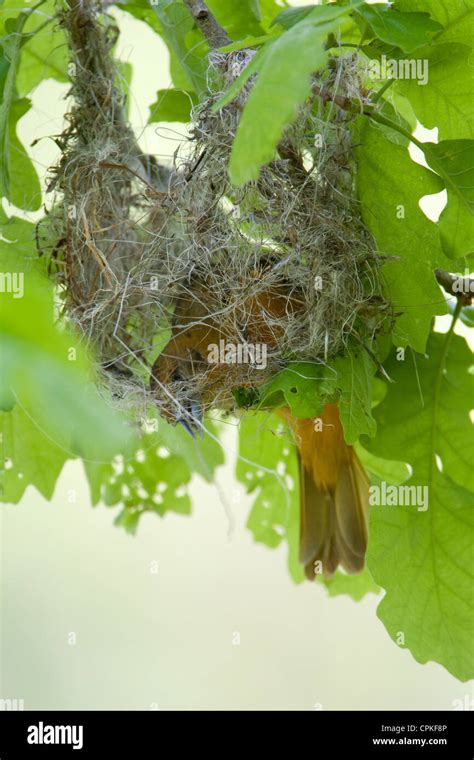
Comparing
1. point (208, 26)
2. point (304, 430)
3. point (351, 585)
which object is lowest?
point (351, 585)

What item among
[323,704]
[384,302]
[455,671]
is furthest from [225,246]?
[323,704]

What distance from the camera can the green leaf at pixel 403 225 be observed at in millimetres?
1156

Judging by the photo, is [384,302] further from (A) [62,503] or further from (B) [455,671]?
(A) [62,503]

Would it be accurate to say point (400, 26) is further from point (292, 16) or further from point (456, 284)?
point (456, 284)

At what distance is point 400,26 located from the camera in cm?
106

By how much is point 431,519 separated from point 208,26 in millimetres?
751

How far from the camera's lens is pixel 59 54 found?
1.58 m

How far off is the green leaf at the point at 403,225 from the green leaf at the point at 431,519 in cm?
20

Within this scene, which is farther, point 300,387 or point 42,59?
point 42,59

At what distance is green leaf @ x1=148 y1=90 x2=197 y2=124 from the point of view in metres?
1.43

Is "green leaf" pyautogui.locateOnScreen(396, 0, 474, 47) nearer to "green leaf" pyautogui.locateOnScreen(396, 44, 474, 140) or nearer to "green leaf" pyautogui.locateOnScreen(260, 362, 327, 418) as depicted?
"green leaf" pyautogui.locateOnScreen(396, 44, 474, 140)

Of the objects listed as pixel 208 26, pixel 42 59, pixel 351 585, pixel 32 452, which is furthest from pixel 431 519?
pixel 42 59

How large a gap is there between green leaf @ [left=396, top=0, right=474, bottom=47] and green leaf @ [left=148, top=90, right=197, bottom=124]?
1.28 feet
